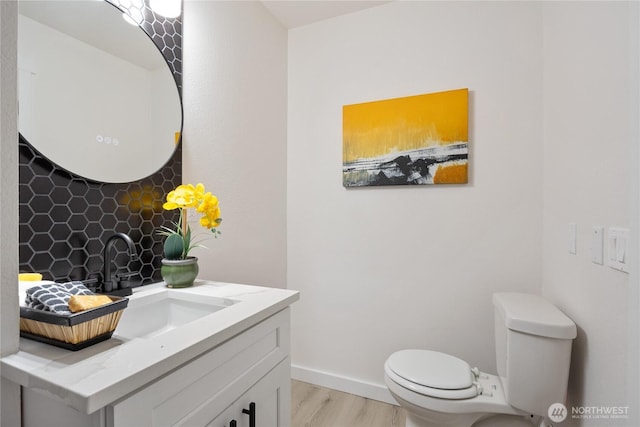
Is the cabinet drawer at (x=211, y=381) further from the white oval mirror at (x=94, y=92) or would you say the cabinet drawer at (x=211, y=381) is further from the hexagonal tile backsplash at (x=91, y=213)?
the white oval mirror at (x=94, y=92)

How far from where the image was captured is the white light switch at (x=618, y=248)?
857 mm

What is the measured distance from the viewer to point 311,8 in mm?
2021

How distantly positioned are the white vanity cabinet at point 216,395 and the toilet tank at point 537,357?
891mm

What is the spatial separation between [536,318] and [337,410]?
48.7 inches

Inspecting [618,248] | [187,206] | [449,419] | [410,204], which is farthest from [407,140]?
[449,419]

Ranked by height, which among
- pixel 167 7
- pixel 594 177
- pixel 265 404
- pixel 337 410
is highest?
pixel 167 7

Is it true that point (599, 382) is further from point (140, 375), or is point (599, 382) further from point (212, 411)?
point (140, 375)

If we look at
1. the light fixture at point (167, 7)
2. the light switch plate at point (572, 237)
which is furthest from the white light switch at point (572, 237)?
the light fixture at point (167, 7)

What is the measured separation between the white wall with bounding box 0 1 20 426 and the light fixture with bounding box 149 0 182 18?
2.67 feet

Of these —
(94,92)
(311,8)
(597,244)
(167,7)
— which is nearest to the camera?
(597,244)

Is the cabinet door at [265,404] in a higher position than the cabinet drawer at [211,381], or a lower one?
lower

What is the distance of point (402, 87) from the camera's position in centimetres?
193

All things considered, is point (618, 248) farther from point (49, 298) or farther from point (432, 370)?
point (49, 298)

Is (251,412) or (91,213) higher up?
(91,213)
